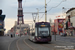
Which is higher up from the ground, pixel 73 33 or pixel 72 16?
pixel 72 16

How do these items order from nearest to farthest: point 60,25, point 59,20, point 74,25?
point 74,25 → point 60,25 → point 59,20

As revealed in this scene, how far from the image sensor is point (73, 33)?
83.8 meters

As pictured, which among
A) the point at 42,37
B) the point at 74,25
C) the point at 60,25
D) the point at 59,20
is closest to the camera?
the point at 42,37

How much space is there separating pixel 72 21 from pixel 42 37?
62207mm

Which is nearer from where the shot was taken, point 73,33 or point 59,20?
point 73,33

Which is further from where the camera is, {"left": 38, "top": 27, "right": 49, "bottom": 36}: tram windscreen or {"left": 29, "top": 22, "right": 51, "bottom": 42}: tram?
{"left": 38, "top": 27, "right": 49, "bottom": 36}: tram windscreen

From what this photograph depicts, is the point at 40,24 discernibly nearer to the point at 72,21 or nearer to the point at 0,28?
the point at 72,21

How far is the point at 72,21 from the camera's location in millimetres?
84438

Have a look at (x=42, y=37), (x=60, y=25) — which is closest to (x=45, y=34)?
(x=42, y=37)

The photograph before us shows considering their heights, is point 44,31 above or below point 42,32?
above

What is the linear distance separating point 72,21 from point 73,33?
18.8 feet

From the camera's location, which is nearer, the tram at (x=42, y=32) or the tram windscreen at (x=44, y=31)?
the tram at (x=42, y=32)

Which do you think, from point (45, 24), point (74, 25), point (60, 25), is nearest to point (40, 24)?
point (45, 24)

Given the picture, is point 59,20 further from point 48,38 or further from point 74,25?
point 48,38
